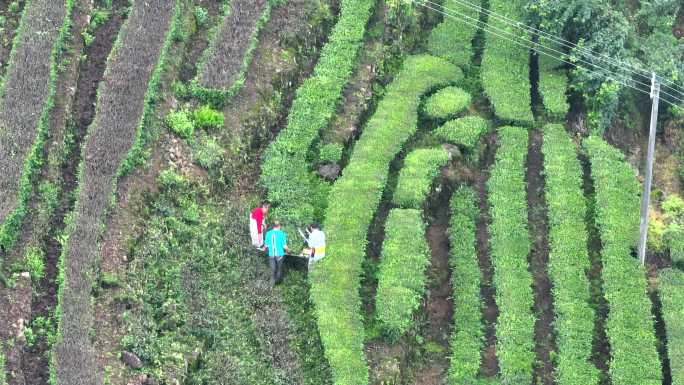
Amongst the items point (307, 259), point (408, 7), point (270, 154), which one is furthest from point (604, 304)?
point (408, 7)

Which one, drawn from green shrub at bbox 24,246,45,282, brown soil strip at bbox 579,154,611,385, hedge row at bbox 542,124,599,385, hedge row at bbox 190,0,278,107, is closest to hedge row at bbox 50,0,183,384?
green shrub at bbox 24,246,45,282

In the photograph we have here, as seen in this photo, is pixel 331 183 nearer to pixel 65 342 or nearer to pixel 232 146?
pixel 232 146

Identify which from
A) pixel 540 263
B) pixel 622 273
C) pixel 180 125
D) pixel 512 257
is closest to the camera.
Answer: pixel 622 273

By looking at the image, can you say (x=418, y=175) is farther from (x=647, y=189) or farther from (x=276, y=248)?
(x=647, y=189)

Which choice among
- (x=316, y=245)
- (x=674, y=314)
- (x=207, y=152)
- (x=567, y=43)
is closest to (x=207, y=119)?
(x=207, y=152)

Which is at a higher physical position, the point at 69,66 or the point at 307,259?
the point at 69,66

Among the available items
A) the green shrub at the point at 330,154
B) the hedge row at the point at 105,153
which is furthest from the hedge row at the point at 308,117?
the hedge row at the point at 105,153
